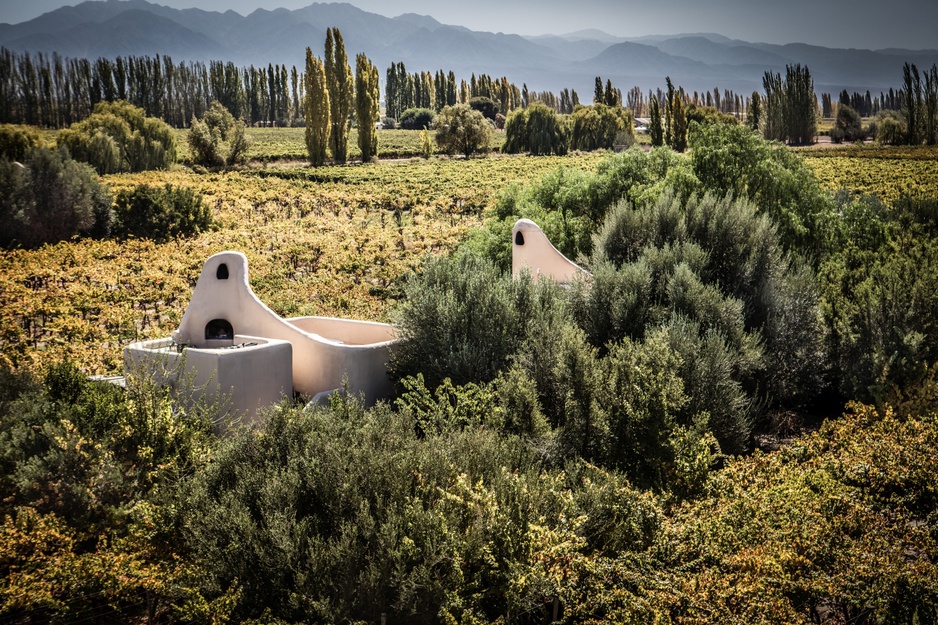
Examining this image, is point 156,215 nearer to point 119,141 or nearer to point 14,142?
point 14,142

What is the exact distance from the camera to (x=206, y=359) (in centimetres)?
1205

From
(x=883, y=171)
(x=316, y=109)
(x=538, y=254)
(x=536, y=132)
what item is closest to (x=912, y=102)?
(x=883, y=171)

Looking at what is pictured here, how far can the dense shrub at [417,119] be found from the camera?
422 feet

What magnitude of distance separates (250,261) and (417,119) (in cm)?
10705

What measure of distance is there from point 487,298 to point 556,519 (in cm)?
618

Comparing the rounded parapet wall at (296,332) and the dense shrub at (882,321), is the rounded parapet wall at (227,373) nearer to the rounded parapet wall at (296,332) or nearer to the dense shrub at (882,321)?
the rounded parapet wall at (296,332)

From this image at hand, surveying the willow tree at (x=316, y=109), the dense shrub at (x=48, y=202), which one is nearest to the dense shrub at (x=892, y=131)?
the willow tree at (x=316, y=109)

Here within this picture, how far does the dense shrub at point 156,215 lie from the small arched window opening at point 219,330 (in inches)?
719

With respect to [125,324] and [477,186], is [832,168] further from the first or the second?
[125,324]

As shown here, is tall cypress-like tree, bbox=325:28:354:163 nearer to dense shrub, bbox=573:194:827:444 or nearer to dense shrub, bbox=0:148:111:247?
dense shrub, bbox=0:148:111:247

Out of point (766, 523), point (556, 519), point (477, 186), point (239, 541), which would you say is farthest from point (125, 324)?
point (477, 186)

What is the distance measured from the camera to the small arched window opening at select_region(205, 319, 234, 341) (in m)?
14.7

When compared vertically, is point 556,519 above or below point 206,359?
below

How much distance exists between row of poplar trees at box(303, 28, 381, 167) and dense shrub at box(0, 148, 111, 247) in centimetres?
3716
